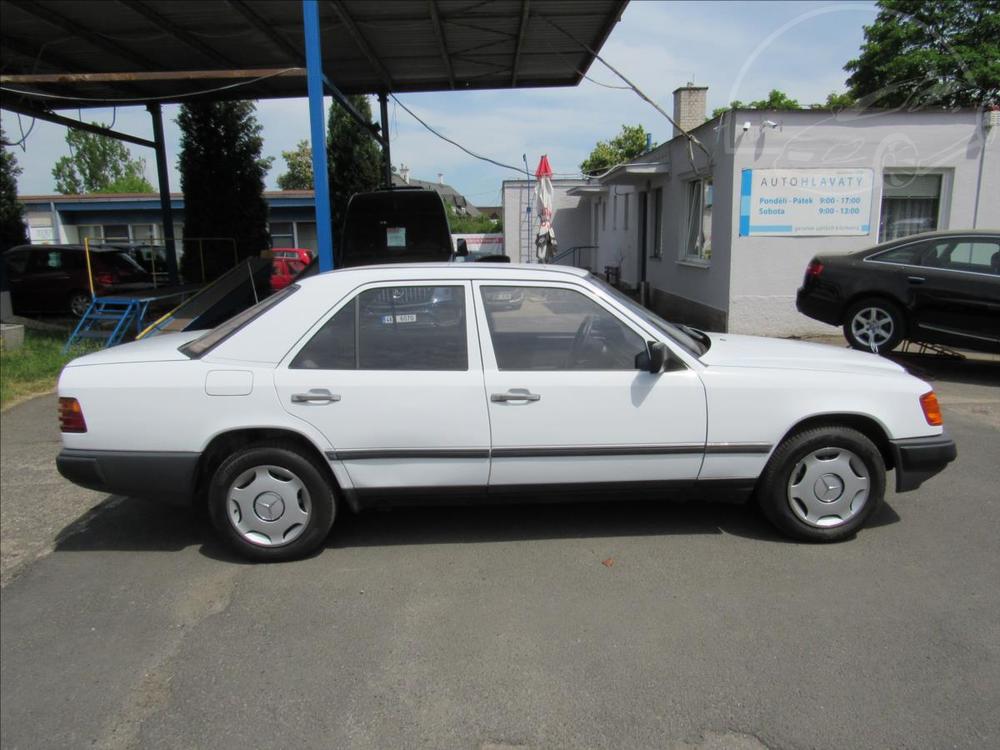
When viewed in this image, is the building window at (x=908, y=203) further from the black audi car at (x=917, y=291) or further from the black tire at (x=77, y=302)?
the black tire at (x=77, y=302)

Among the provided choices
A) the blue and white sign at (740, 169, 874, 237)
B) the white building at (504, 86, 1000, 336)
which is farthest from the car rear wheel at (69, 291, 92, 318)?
the blue and white sign at (740, 169, 874, 237)

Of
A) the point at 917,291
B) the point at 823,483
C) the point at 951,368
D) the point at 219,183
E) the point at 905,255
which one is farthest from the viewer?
the point at 219,183

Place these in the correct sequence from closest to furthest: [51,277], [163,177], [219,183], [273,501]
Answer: [273,501] < [163,177] < [51,277] < [219,183]

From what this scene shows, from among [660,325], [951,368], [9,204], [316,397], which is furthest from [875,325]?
[9,204]

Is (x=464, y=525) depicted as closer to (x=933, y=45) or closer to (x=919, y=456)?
(x=919, y=456)

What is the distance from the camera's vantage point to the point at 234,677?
2943mm

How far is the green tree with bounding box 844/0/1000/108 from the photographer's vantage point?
26.1 metres

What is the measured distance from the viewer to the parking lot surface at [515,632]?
263cm

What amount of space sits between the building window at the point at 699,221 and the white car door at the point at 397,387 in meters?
9.22

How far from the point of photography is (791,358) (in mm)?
4078

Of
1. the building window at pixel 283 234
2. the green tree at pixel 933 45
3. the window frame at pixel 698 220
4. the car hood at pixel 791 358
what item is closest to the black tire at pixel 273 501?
the car hood at pixel 791 358

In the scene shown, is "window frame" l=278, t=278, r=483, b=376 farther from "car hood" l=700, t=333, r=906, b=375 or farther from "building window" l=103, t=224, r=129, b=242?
"building window" l=103, t=224, r=129, b=242

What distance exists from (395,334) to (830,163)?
9206 millimetres

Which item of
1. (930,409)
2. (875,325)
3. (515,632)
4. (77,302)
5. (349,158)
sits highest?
(349,158)
